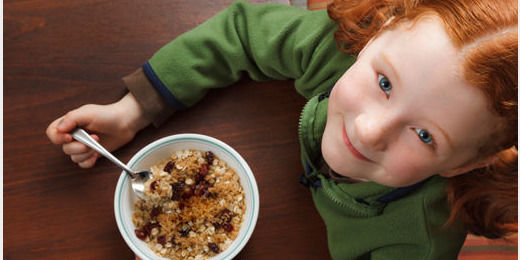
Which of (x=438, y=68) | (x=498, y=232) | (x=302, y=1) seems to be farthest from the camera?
(x=302, y=1)

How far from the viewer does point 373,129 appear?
460 millimetres

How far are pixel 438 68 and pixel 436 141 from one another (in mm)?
87

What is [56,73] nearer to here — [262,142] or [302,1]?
[262,142]

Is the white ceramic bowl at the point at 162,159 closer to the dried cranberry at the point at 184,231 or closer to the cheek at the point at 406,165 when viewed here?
the dried cranberry at the point at 184,231

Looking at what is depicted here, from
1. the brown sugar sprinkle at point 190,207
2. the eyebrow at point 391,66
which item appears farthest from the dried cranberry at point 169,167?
the eyebrow at point 391,66

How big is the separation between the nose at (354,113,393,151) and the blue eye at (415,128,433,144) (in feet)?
0.11

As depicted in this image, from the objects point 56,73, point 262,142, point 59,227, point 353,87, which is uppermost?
point 353,87

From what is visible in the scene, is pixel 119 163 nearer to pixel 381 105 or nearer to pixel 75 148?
pixel 75 148

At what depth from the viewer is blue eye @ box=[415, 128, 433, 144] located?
46cm

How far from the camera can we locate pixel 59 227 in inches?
28.8

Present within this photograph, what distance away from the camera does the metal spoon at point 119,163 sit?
2.23 feet

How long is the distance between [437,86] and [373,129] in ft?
0.27

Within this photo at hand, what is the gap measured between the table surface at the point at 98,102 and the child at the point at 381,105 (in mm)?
34

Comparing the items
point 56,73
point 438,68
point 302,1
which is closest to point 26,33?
point 56,73
